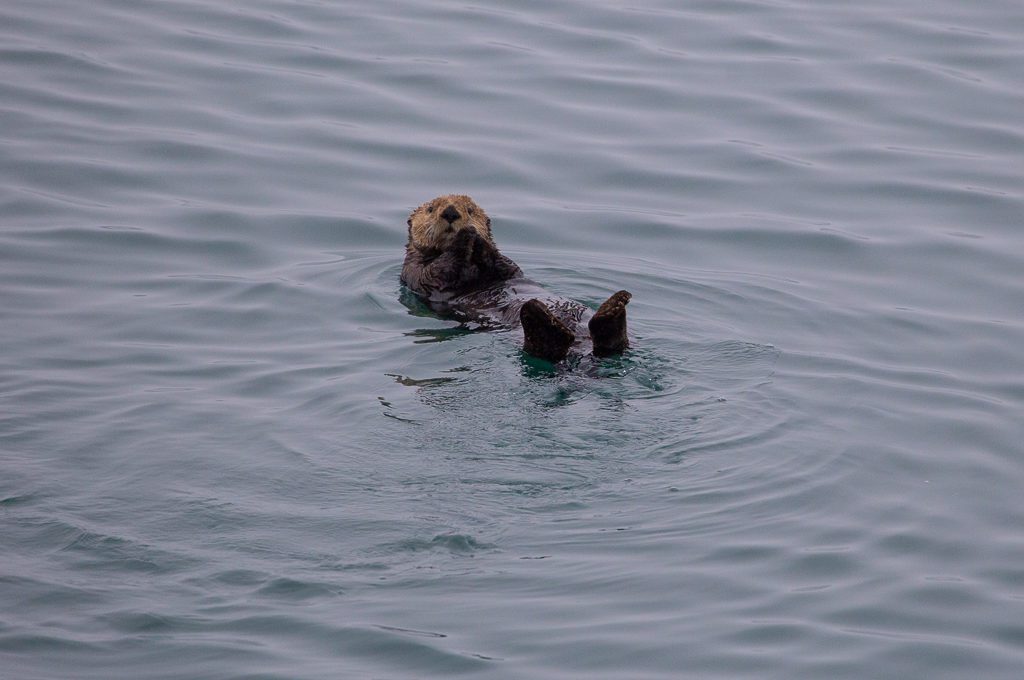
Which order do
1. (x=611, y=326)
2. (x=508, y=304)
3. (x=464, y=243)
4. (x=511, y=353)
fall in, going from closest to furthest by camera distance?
(x=611, y=326) < (x=511, y=353) < (x=508, y=304) < (x=464, y=243)

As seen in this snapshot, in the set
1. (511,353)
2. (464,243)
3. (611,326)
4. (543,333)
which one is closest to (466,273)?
(464,243)

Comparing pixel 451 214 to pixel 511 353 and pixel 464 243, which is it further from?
pixel 511 353

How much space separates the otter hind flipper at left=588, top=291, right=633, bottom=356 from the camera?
23.7 ft

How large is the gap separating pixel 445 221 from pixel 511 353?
1451mm

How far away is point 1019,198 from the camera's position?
11.0m

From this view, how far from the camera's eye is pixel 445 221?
8.91 meters

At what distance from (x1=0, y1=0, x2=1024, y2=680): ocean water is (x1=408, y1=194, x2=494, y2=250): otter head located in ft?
1.68

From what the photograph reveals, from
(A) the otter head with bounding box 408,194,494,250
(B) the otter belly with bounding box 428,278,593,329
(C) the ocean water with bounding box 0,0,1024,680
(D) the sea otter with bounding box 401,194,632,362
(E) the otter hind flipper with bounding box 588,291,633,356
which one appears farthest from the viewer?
(A) the otter head with bounding box 408,194,494,250

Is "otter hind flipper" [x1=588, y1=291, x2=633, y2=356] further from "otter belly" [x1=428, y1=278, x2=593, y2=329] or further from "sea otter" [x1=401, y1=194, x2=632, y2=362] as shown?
"otter belly" [x1=428, y1=278, x2=593, y2=329]

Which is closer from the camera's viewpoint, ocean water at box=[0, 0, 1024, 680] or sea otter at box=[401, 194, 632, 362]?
ocean water at box=[0, 0, 1024, 680]

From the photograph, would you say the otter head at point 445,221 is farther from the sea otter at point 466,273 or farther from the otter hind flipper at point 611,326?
the otter hind flipper at point 611,326

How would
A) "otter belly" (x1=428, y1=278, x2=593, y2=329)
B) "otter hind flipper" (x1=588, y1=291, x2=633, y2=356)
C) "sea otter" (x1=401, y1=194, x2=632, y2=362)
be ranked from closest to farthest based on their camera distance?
"otter hind flipper" (x1=588, y1=291, x2=633, y2=356) < "otter belly" (x1=428, y1=278, x2=593, y2=329) < "sea otter" (x1=401, y1=194, x2=632, y2=362)

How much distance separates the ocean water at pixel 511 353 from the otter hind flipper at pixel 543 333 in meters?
0.12

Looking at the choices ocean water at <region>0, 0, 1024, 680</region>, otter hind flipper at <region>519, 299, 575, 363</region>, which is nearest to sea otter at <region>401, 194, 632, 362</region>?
ocean water at <region>0, 0, 1024, 680</region>
